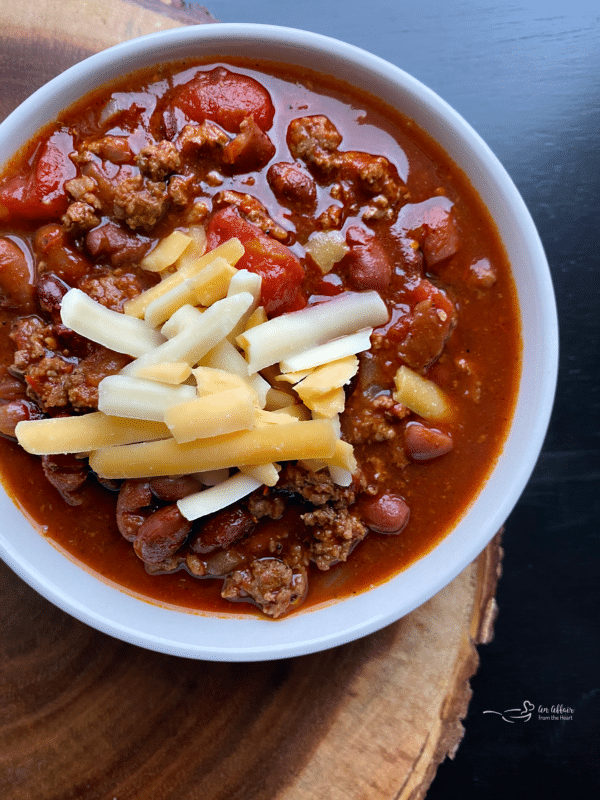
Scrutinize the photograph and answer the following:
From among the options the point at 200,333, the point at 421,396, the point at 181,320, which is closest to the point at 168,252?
the point at 181,320

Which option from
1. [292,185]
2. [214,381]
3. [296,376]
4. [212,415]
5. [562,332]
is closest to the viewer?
[212,415]

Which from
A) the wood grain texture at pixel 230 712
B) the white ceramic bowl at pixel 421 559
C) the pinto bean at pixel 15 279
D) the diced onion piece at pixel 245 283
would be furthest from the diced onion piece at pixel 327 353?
the wood grain texture at pixel 230 712

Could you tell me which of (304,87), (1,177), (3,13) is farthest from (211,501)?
(3,13)

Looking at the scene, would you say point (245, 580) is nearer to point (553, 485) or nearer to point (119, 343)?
point (119, 343)

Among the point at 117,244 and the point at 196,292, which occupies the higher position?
the point at 117,244

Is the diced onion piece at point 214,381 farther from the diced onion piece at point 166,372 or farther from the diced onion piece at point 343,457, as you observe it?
the diced onion piece at point 343,457
